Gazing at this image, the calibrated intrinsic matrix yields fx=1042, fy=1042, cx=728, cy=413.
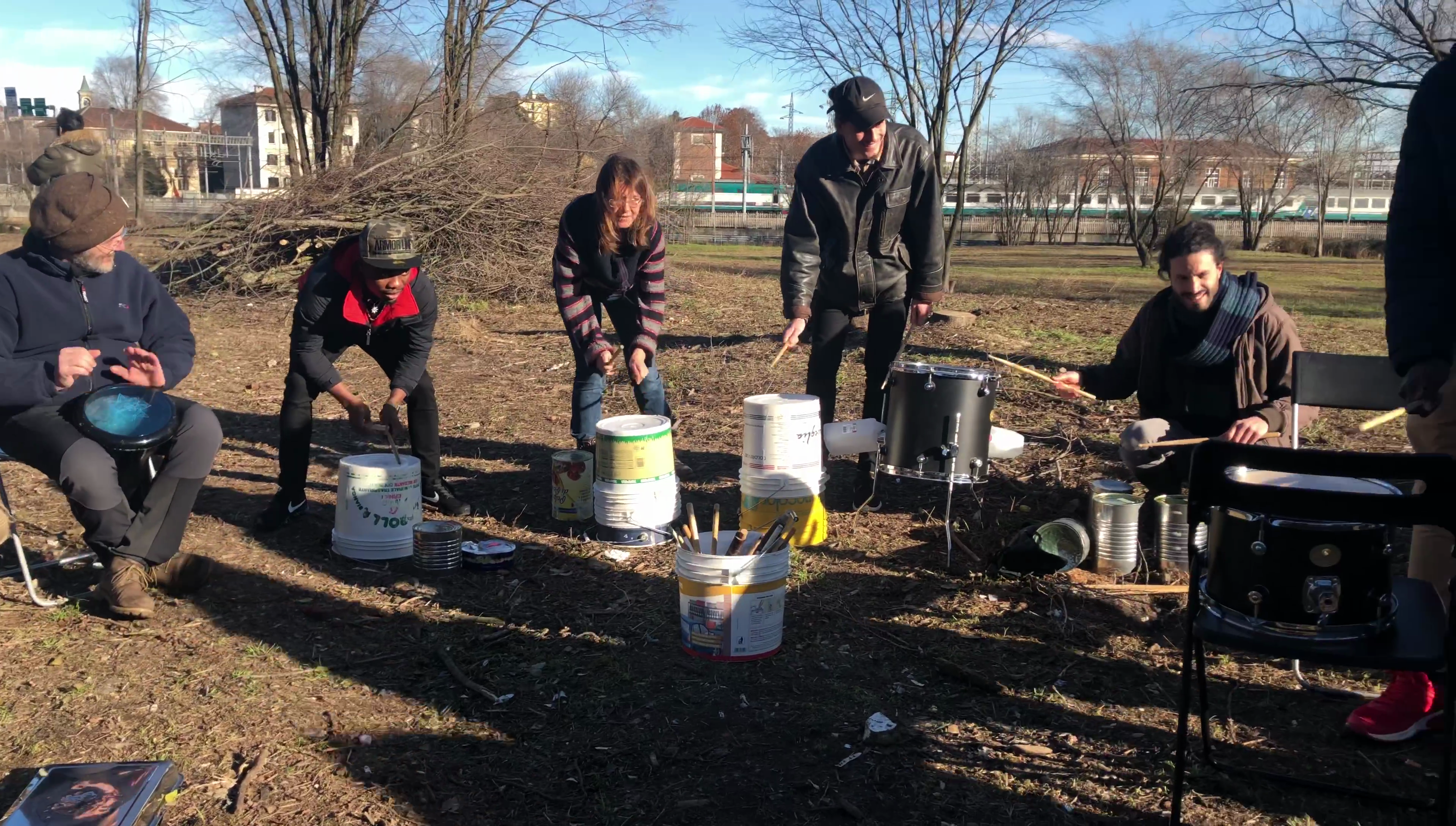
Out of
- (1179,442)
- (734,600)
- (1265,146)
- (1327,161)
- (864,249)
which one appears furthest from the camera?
(1327,161)

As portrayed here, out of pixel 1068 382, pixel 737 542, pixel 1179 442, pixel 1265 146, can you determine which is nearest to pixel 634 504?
pixel 737 542

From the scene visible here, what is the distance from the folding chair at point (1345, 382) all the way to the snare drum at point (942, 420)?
46.0 inches

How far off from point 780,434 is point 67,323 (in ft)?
9.10

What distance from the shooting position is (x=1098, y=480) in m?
4.47

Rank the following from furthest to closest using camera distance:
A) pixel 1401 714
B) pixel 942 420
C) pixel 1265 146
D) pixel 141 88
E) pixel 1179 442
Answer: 1. pixel 1265 146
2. pixel 141 88
3. pixel 942 420
4. pixel 1179 442
5. pixel 1401 714

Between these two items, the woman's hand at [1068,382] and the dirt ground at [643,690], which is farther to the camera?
the woman's hand at [1068,382]

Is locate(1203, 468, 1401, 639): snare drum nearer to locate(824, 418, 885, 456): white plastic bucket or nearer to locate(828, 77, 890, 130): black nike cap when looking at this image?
locate(824, 418, 885, 456): white plastic bucket

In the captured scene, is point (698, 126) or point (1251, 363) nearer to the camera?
point (1251, 363)

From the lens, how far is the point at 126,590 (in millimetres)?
3691

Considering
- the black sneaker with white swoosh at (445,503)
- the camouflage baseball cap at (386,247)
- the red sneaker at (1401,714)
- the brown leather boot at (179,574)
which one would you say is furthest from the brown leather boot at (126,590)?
the red sneaker at (1401,714)

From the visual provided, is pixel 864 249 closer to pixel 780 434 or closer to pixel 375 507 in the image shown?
pixel 780 434

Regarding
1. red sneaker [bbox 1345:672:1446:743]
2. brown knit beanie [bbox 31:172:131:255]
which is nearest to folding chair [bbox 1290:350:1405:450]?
red sneaker [bbox 1345:672:1446:743]

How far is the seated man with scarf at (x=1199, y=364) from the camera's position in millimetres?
4047

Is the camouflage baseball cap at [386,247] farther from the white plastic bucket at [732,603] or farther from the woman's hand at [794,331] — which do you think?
the white plastic bucket at [732,603]
